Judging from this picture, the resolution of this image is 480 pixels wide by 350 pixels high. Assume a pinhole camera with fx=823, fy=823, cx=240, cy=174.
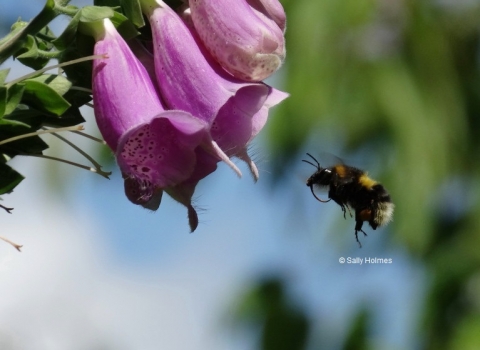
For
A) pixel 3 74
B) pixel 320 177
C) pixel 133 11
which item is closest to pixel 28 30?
pixel 3 74

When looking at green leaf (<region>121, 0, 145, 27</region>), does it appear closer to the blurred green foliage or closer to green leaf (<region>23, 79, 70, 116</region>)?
green leaf (<region>23, 79, 70, 116</region>)

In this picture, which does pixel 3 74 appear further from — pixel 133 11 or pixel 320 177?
pixel 320 177

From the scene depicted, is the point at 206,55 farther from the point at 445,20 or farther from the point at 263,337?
the point at 445,20

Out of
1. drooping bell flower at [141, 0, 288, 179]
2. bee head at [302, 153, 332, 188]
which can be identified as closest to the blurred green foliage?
bee head at [302, 153, 332, 188]

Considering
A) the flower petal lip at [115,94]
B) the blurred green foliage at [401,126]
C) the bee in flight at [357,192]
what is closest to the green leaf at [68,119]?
the flower petal lip at [115,94]

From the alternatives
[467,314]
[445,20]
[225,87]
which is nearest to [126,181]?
[225,87]

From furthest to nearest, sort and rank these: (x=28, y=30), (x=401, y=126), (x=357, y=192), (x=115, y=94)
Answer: (x=401, y=126) → (x=357, y=192) → (x=115, y=94) → (x=28, y=30)
